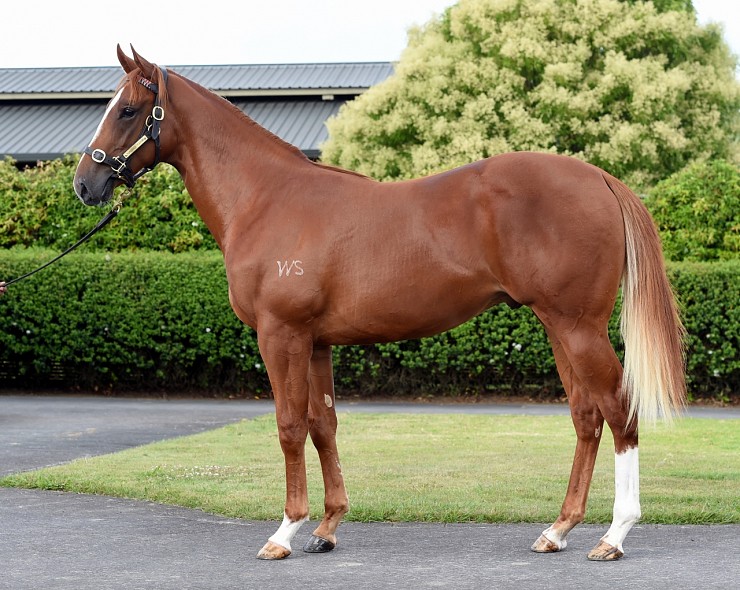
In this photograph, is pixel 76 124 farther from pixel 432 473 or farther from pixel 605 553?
pixel 605 553

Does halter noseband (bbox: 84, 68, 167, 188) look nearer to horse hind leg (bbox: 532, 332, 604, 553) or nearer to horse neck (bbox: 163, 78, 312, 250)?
horse neck (bbox: 163, 78, 312, 250)

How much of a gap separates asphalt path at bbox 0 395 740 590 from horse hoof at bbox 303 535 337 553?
2.2 inches

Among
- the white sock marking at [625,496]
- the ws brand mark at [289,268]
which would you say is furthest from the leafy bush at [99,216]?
the white sock marking at [625,496]

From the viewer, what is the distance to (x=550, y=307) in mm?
4902

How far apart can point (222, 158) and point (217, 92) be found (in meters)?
22.4

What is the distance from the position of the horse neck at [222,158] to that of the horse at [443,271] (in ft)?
0.12

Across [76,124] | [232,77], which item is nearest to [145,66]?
[76,124]

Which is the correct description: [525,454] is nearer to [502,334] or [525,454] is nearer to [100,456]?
[100,456]

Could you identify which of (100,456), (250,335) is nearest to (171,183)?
(250,335)

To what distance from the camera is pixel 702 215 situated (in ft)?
46.3

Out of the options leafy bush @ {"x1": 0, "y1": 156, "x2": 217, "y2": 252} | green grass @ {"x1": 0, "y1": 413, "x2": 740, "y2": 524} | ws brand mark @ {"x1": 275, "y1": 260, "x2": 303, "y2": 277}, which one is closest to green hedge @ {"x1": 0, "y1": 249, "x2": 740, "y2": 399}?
leafy bush @ {"x1": 0, "y1": 156, "x2": 217, "y2": 252}

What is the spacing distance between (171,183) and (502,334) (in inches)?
218

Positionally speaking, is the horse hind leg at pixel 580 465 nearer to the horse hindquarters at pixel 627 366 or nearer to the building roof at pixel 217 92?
the horse hindquarters at pixel 627 366

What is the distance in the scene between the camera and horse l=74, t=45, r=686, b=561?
4891 mm
